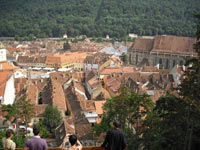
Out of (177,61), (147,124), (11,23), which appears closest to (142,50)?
(177,61)

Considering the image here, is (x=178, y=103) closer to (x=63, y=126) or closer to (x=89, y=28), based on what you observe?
(x=63, y=126)

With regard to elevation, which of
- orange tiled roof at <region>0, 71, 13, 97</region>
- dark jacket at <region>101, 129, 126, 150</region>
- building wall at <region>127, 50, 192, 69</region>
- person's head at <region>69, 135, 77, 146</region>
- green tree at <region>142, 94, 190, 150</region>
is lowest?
building wall at <region>127, 50, 192, 69</region>

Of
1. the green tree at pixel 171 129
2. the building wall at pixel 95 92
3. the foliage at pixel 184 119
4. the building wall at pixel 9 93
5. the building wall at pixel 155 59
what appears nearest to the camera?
the foliage at pixel 184 119

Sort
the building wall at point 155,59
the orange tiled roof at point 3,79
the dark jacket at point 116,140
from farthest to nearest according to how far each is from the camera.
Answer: the building wall at point 155,59 → the orange tiled roof at point 3,79 → the dark jacket at point 116,140

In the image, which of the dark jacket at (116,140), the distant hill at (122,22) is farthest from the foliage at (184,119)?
the distant hill at (122,22)

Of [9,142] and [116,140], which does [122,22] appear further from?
[9,142]

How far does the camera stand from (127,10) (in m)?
195

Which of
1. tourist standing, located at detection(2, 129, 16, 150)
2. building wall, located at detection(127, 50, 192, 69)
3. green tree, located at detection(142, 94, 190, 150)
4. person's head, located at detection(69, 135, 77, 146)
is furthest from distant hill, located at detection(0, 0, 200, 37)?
tourist standing, located at detection(2, 129, 16, 150)

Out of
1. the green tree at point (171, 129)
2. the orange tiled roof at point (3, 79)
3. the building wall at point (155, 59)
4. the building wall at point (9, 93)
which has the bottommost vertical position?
the building wall at point (155, 59)

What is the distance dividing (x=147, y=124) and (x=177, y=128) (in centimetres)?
309

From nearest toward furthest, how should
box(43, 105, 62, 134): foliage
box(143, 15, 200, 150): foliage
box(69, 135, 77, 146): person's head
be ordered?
box(69, 135, 77, 146): person's head < box(143, 15, 200, 150): foliage < box(43, 105, 62, 134): foliage

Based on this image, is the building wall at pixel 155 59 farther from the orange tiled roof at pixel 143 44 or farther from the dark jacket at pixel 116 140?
the dark jacket at pixel 116 140

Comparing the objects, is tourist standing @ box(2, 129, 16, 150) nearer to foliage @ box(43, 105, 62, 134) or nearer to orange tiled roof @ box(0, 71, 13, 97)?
foliage @ box(43, 105, 62, 134)

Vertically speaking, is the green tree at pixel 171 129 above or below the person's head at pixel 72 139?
below
